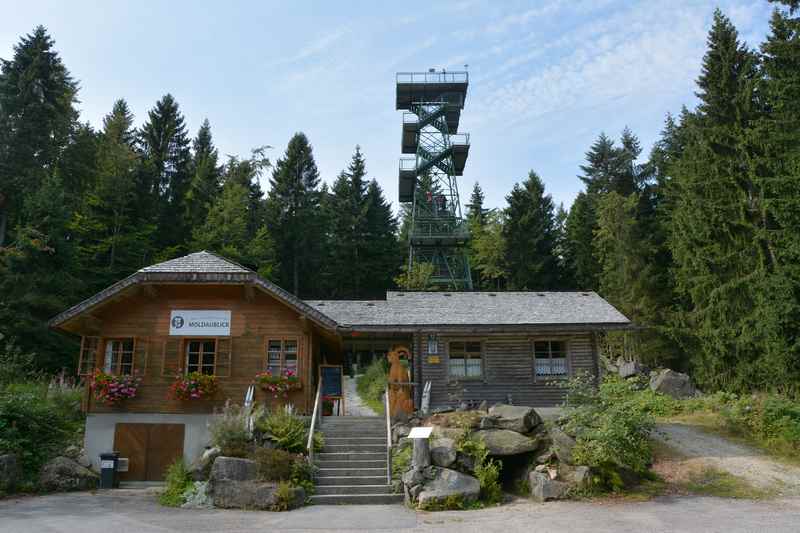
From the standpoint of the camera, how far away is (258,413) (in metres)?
14.1

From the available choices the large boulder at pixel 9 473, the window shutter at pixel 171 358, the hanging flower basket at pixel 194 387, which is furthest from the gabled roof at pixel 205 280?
the large boulder at pixel 9 473

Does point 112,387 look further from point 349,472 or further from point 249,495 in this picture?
point 349,472

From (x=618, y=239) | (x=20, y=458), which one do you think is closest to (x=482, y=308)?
(x=20, y=458)

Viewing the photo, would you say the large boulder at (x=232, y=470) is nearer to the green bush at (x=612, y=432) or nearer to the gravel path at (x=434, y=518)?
the gravel path at (x=434, y=518)

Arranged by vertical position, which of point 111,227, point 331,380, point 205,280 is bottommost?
point 331,380

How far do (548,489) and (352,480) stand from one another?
438cm

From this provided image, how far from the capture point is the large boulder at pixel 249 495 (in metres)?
11.6

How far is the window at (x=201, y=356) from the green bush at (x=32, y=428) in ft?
12.8

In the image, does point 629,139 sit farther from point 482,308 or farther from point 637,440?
point 637,440

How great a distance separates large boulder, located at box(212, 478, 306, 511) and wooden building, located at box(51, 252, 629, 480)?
Result: 4.11 m

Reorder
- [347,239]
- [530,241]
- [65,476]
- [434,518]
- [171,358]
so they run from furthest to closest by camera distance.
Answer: [347,239] < [530,241] < [171,358] < [65,476] < [434,518]

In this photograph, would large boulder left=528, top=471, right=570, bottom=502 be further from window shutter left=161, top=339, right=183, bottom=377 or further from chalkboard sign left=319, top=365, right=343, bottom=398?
window shutter left=161, top=339, right=183, bottom=377

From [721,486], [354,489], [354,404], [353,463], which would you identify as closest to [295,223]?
[354,404]

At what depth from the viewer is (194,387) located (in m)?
15.7
